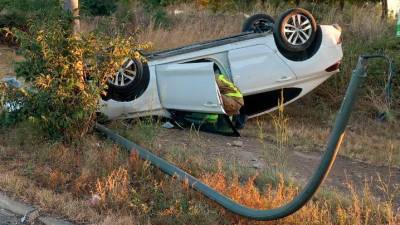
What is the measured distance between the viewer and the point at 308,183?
375 cm

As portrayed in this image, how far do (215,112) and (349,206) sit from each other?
3.20 meters

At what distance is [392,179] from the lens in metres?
6.78

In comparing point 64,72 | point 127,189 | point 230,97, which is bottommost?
point 127,189

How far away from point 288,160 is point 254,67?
1.96 metres

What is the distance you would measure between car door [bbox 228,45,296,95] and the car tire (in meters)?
1.45

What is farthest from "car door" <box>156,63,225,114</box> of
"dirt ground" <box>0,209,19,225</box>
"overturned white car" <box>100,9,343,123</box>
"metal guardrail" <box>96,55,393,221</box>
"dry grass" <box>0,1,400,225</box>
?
"dirt ground" <box>0,209,19,225</box>

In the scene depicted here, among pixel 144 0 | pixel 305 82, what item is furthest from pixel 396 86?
pixel 144 0

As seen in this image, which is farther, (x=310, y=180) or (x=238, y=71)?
(x=238, y=71)

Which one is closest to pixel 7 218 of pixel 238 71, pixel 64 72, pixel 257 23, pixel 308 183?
pixel 64 72

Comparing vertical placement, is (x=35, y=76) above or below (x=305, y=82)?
above

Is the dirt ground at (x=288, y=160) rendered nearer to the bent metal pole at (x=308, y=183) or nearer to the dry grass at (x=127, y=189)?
the dry grass at (x=127, y=189)

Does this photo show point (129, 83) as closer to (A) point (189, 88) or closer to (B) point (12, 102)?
(A) point (189, 88)

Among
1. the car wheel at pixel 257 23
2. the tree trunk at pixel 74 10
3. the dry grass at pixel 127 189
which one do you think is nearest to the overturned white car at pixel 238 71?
the dry grass at pixel 127 189

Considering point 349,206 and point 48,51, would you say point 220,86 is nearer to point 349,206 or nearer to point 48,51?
point 48,51
